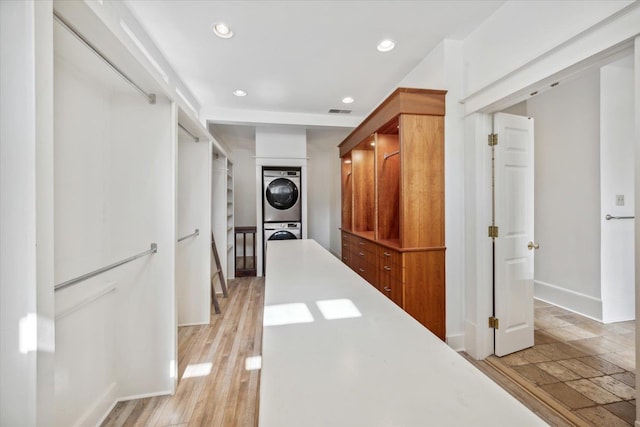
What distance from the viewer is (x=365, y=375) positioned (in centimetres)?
57

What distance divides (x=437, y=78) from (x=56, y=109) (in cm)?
273

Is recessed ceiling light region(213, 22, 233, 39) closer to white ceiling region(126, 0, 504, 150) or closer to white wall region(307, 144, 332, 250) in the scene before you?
white ceiling region(126, 0, 504, 150)

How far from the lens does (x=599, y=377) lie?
1940 millimetres

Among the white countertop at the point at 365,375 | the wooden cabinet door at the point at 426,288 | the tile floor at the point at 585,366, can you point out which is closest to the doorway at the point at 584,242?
the tile floor at the point at 585,366

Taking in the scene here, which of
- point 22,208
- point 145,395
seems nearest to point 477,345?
point 145,395

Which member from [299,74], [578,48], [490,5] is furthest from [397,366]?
[299,74]

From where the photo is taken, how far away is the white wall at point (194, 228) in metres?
2.73

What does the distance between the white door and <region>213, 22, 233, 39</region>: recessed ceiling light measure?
91.8 inches

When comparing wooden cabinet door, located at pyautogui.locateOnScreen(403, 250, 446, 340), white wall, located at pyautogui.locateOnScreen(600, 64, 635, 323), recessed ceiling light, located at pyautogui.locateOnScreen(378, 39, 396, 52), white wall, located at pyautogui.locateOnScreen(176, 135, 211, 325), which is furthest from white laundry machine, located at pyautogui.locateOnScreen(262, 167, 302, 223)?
white wall, located at pyautogui.locateOnScreen(600, 64, 635, 323)

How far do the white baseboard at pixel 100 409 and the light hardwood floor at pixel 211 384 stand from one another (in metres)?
0.04

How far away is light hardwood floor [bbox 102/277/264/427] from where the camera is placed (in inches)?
61.9

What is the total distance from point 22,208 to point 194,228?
222cm

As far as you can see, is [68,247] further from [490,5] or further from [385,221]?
[490,5]

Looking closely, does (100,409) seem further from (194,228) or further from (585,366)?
(585,366)
